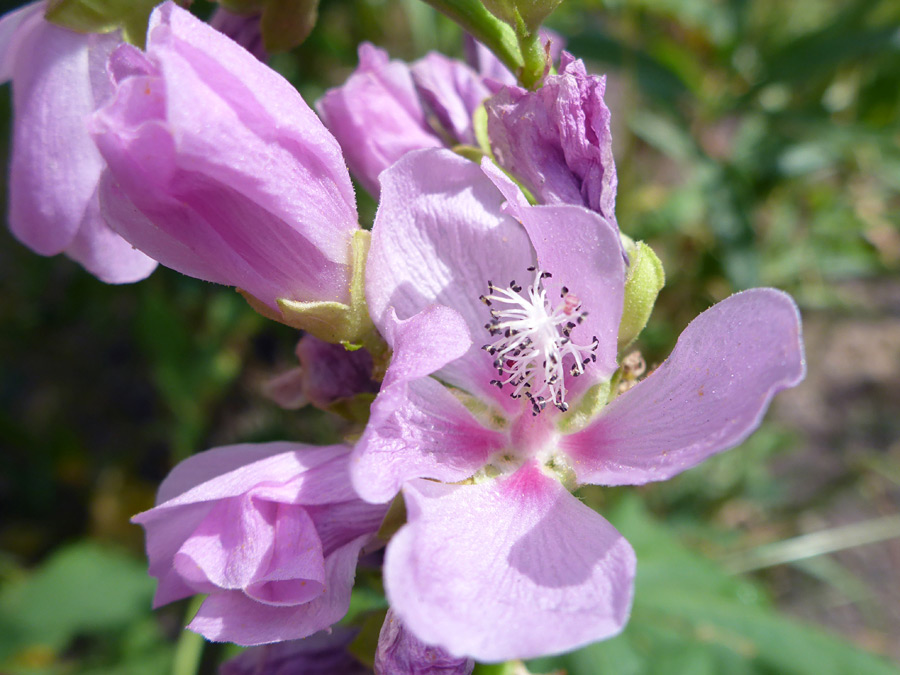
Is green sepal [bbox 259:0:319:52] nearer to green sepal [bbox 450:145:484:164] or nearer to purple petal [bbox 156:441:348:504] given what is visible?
green sepal [bbox 450:145:484:164]

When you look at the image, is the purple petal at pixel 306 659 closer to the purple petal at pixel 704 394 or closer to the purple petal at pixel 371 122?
the purple petal at pixel 704 394

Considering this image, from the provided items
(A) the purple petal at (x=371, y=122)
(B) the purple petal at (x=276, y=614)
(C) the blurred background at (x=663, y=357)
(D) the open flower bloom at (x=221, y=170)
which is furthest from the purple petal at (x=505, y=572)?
(C) the blurred background at (x=663, y=357)

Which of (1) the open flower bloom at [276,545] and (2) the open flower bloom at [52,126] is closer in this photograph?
(1) the open flower bloom at [276,545]

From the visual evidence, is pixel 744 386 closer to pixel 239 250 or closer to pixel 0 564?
pixel 239 250

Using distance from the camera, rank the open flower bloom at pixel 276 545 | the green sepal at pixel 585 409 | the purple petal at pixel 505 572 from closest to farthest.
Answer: the purple petal at pixel 505 572 < the open flower bloom at pixel 276 545 < the green sepal at pixel 585 409

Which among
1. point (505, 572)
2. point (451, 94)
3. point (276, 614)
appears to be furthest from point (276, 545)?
point (451, 94)

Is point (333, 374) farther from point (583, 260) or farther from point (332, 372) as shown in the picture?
point (583, 260)
